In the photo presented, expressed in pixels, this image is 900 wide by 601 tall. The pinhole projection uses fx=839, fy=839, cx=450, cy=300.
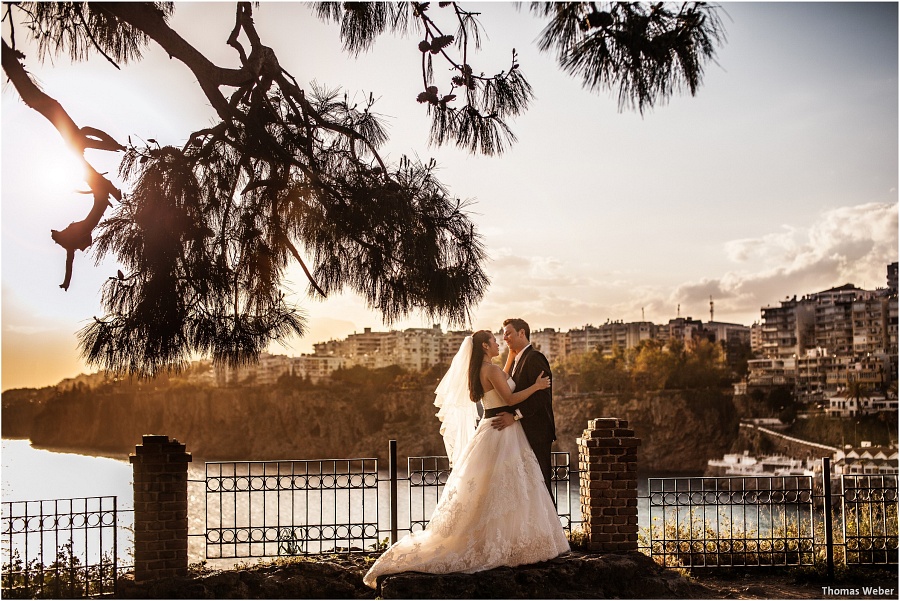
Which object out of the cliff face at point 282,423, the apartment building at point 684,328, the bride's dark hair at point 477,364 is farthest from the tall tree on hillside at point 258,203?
the apartment building at point 684,328

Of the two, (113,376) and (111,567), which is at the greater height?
(113,376)

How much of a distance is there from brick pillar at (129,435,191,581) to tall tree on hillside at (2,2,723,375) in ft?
3.85

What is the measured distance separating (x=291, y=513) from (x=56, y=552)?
399 cm

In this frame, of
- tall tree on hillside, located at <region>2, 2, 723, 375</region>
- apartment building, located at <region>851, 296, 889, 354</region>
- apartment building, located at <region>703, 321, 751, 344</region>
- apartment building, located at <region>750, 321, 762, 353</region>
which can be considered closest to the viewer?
tall tree on hillside, located at <region>2, 2, 723, 375</region>

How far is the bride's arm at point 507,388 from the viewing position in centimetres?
576

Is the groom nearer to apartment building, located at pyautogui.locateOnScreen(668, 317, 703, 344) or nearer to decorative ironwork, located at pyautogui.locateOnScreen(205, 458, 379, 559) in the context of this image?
decorative ironwork, located at pyautogui.locateOnScreen(205, 458, 379, 559)

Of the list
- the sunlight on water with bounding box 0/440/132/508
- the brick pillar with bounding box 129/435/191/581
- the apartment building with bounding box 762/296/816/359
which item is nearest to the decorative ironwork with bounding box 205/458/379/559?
the brick pillar with bounding box 129/435/191/581

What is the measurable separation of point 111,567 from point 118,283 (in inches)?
98.4

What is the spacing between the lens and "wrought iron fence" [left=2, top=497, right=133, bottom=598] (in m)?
5.80

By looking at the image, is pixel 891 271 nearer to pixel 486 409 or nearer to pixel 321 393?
pixel 321 393

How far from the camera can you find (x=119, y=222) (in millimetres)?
4688

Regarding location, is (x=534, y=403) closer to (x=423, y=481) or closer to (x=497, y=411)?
(x=497, y=411)

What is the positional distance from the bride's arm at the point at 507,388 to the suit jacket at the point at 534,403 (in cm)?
13

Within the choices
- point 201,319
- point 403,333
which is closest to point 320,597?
point 201,319
